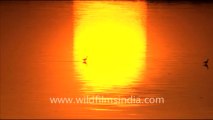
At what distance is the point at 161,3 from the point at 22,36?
1.72 meters

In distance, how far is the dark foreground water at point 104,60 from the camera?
2291mm

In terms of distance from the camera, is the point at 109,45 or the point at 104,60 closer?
the point at 104,60

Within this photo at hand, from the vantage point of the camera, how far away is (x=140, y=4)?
447 cm

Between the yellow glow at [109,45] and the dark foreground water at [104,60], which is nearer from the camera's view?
the dark foreground water at [104,60]

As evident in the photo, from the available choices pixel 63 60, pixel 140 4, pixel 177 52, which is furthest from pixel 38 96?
pixel 140 4

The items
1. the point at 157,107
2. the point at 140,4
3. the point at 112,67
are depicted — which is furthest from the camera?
the point at 140,4

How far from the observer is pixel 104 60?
2.89 m

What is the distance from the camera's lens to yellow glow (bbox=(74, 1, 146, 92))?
2.64 m

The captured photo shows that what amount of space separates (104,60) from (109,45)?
0.81ft

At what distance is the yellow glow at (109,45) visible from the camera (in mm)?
2645

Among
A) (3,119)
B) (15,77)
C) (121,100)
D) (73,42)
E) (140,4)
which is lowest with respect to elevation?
(3,119)

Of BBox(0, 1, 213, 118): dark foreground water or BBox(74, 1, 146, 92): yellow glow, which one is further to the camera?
BBox(74, 1, 146, 92): yellow glow

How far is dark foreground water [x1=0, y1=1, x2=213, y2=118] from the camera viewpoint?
7.52 feet

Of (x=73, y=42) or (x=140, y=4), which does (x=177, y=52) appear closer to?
(x=73, y=42)
